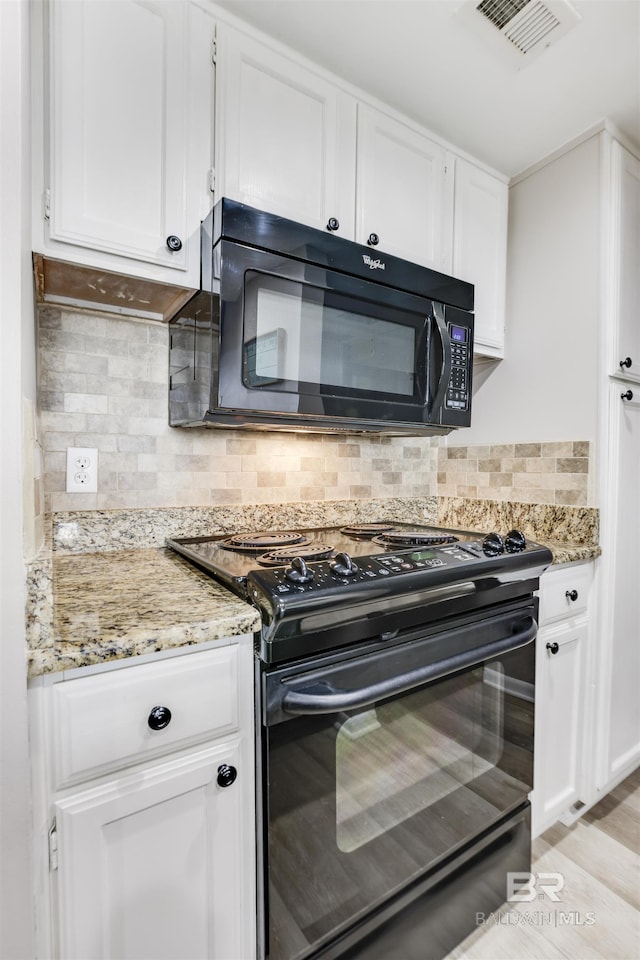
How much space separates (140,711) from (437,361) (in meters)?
1.20

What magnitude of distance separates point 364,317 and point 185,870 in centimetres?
126

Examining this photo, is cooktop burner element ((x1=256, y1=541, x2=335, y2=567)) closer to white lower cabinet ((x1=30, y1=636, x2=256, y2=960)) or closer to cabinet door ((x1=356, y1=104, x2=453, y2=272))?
white lower cabinet ((x1=30, y1=636, x2=256, y2=960))

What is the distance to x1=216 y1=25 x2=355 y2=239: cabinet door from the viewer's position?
1.17 metres

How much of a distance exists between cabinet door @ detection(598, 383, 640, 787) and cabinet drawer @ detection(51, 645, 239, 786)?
4.64ft

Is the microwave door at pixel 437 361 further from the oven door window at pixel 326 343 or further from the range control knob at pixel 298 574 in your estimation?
the range control knob at pixel 298 574

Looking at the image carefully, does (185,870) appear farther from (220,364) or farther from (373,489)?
(373,489)

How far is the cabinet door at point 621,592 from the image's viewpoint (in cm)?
163

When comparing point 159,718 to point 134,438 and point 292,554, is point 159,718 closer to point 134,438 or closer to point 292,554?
point 292,554

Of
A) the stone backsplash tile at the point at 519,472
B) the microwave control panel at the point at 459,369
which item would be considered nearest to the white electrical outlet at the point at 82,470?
the microwave control panel at the point at 459,369

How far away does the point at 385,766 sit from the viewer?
1020mm

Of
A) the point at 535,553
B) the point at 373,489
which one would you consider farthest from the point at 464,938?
the point at 373,489

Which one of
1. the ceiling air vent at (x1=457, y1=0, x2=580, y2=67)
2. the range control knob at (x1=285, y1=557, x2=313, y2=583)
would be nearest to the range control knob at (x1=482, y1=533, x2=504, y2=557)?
the range control knob at (x1=285, y1=557, x2=313, y2=583)

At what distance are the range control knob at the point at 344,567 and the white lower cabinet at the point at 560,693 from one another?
2.54 ft

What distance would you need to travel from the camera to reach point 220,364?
1.06 meters
